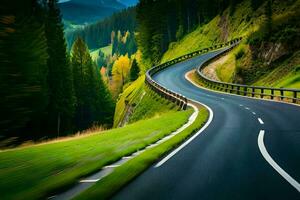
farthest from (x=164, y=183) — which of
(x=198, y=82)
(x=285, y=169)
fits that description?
(x=198, y=82)

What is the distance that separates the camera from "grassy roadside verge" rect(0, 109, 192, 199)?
805cm

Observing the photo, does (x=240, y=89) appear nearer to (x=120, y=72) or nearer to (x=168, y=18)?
(x=168, y=18)

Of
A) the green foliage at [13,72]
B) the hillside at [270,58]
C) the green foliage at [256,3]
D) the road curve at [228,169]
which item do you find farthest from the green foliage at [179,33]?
the green foliage at [13,72]

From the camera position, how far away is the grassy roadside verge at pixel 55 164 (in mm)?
8055

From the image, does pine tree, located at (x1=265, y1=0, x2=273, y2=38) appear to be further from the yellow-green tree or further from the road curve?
the yellow-green tree

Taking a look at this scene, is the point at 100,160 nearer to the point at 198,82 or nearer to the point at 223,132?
the point at 223,132

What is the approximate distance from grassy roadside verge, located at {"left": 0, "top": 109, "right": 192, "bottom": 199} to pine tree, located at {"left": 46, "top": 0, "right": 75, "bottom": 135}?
28409 millimetres

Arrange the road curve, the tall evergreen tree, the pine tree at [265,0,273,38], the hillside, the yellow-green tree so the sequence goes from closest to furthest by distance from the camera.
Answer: the road curve
the hillside
the pine tree at [265,0,273,38]
the tall evergreen tree
the yellow-green tree

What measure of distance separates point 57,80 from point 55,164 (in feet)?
113

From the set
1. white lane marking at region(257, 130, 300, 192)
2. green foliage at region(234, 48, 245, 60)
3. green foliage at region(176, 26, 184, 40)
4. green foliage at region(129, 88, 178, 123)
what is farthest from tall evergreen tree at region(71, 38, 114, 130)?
white lane marking at region(257, 130, 300, 192)

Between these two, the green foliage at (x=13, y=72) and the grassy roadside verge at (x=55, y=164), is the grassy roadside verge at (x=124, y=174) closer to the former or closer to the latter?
the grassy roadside verge at (x=55, y=164)

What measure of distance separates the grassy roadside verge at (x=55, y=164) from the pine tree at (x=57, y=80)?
28.4m

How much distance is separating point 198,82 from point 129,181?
53.3 m

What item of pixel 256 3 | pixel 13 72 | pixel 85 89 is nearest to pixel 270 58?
pixel 85 89
